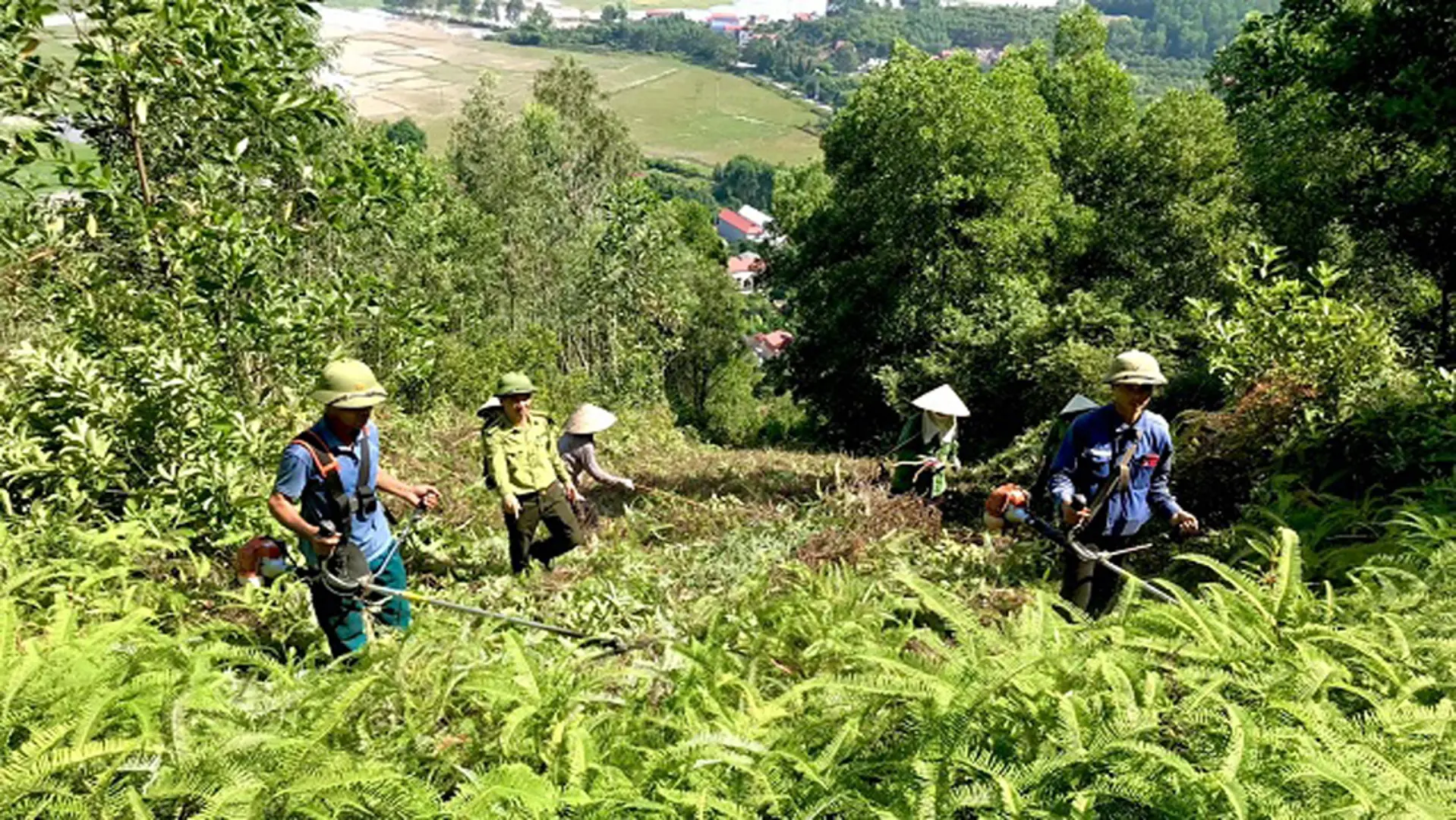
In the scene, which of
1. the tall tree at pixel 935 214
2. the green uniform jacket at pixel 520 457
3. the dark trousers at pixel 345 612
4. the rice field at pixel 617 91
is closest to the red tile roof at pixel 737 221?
the rice field at pixel 617 91

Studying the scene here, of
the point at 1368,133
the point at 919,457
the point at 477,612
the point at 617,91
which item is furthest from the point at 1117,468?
the point at 617,91

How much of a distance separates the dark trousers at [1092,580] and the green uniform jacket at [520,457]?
3.78 m

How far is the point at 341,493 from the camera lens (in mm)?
5172

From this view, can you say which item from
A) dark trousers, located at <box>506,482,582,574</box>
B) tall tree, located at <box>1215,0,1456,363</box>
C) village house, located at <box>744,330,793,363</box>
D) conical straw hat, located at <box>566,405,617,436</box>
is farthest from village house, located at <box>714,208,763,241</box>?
dark trousers, located at <box>506,482,582,574</box>

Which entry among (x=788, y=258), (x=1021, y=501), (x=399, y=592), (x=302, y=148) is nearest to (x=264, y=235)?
(x=302, y=148)

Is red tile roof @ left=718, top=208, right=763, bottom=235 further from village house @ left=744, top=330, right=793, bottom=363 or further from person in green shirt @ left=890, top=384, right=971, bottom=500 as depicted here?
person in green shirt @ left=890, top=384, right=971, bottom=500

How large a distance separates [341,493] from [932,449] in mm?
5041

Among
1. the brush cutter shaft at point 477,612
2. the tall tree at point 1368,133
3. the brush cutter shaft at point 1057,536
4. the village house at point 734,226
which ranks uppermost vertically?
the tall tree at point 1368,133

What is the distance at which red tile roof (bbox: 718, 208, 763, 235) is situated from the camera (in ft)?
315

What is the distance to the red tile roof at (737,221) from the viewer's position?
96.1 meters

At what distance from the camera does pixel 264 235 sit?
6.57 m

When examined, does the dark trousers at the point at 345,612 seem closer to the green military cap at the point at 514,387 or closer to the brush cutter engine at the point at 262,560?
the brush cutter engine at the point at 262,560

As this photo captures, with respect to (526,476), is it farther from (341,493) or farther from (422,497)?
(341,493)

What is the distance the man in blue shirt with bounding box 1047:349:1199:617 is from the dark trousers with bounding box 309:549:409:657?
3.90 metres
